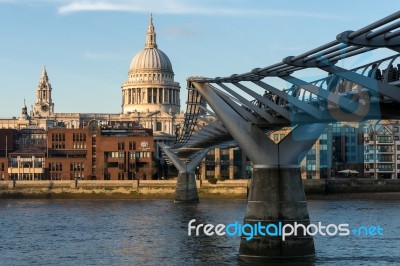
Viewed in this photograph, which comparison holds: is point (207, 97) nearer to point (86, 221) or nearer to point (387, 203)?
point (86, 221)

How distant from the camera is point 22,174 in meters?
118

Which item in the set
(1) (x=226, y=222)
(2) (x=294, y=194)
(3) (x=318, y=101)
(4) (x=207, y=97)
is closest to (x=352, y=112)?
(3) (x=318, y=101)

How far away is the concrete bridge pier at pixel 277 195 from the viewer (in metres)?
32.7

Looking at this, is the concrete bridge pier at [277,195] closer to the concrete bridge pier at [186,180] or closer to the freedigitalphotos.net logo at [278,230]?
the freedigitalphotos.net logo at [278,230]

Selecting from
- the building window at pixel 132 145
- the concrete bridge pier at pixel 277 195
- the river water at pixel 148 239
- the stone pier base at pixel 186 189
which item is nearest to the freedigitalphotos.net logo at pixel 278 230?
the concrete bridge pier at pixel 277 195

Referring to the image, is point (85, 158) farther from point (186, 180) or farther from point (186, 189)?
point (186, 189)

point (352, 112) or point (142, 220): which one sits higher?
point (352, 112)

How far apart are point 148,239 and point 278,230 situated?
1418 centimetres

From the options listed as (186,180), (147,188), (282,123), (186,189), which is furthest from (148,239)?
(147,188)

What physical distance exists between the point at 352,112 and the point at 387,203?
5586 cm

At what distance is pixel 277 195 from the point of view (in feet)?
109

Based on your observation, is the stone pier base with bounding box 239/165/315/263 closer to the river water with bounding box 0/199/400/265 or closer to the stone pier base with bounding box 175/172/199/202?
the river water with bounding box 0/199/400/265

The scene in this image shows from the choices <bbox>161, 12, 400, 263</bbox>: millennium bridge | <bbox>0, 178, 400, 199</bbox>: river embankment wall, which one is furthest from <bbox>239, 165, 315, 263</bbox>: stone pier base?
<bbox>0, 178, 400, 199</bbox>: river embankment wall

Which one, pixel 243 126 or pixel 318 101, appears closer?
pixel 318 101
